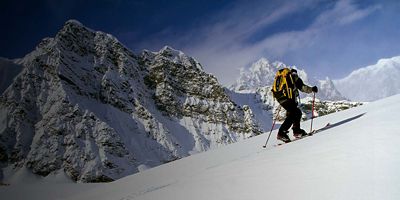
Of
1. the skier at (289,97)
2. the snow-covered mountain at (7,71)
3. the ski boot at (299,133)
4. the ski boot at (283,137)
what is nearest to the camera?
the ski boot at (283,137)

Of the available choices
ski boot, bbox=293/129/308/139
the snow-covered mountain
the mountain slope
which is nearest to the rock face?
the snow-covered mountain

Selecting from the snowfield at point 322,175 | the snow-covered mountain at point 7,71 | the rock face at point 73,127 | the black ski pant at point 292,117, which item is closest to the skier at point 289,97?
the black ski pant at point 292,117

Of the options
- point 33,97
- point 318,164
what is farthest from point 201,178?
point 33,97

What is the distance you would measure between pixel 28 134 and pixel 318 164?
17631cm

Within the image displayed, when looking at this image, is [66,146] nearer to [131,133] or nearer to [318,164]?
[131,133]

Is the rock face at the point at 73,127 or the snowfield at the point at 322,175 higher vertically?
the rock face at the point at 73,127

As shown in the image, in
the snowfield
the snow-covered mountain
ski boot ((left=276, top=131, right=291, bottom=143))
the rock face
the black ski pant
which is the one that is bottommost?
the snowfield

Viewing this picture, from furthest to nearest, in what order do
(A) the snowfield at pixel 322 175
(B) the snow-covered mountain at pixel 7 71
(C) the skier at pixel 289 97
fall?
(B) the snow-covered mountain at pixel 7 71
(C) the skier at pixel 289 97
(A) the snowfield at pixel 322 175

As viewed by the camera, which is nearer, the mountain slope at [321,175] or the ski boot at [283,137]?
the mountain slope at [321,175]

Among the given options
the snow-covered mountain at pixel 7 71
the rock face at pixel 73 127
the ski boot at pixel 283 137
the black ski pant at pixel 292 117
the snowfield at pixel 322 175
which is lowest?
the snowfield at pixel 322 175

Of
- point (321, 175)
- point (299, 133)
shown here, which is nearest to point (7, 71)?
point (299, 133)

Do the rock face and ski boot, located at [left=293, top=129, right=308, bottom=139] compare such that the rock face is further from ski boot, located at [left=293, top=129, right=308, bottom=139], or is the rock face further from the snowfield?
the snowfield

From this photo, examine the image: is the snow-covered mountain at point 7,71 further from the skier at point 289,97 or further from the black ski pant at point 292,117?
the black ski pant at point 292,117

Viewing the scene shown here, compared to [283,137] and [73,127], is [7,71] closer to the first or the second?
[73,127]
